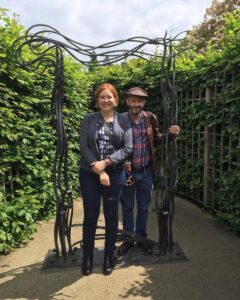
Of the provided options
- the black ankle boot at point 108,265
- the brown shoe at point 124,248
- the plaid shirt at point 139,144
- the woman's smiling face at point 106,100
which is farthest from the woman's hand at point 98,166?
the brown shoe at point 124,248

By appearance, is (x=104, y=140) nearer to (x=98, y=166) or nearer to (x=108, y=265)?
(x=98, y=166)

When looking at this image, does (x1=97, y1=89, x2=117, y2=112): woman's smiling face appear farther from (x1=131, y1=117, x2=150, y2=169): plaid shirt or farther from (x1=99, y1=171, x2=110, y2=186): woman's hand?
(x1=99, y1=171, x2=110, y2=186): woman's hand

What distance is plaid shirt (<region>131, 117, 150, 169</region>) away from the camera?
9.62 ft

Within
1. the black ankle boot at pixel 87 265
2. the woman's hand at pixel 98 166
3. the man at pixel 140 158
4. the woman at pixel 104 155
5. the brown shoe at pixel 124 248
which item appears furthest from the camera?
the brown shoe at pixel 124 248

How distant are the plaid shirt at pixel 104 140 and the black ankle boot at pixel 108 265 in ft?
3.08

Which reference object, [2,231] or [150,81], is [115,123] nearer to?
[2,231]

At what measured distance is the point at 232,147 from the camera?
368cm

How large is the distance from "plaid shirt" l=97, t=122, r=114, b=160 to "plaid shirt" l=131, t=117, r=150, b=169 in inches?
16.2

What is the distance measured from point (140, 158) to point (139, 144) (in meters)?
0.14

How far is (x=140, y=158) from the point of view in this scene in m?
2.97

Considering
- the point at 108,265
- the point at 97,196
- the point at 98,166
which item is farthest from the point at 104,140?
the point at 108,265

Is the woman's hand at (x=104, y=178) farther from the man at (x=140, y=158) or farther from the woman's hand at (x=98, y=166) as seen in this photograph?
the man at (x=140, y=158)

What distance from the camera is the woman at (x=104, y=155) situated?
99.8 inches

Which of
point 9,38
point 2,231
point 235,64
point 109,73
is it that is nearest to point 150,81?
point 109,73
